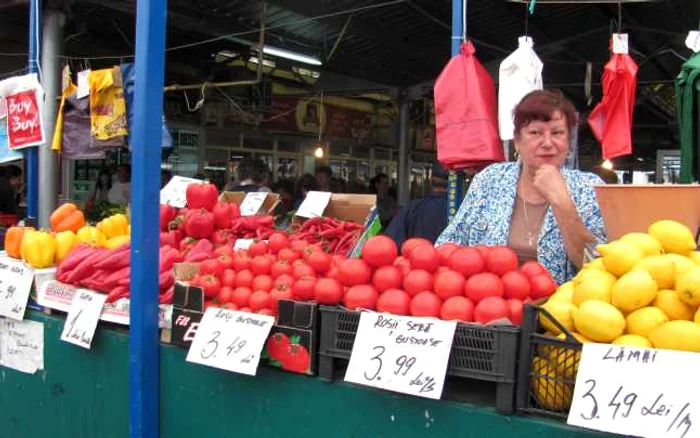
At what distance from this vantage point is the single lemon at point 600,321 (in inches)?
61.1

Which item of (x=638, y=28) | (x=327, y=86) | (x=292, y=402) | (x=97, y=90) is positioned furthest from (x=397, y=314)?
(x=327, y=86)

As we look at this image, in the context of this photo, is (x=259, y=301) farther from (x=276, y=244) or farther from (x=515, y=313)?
(x=515, y=313)

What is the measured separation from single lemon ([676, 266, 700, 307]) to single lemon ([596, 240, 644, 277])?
15cm

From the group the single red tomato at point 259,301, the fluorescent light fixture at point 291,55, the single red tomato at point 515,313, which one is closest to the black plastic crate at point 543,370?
the single red tomato at point 515,313

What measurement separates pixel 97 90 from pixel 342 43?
393 cm

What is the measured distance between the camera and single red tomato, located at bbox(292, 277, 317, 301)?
209 cm

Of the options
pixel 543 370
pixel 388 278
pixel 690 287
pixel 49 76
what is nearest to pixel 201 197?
pixel 388 278

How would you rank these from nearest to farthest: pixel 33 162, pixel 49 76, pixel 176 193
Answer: pixel 176 193, pixel 33 162, pixel 49 76

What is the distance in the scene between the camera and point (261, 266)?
253 cm

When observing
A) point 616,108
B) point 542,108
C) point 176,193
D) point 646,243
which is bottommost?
point 646,243

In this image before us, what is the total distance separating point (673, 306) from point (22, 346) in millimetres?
2897

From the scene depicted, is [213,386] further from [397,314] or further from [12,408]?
[12,408]

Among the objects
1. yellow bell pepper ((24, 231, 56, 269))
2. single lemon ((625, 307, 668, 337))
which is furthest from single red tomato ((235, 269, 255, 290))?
single lemon ((625, 307, 668, 337))

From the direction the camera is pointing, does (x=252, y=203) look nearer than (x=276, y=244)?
No
